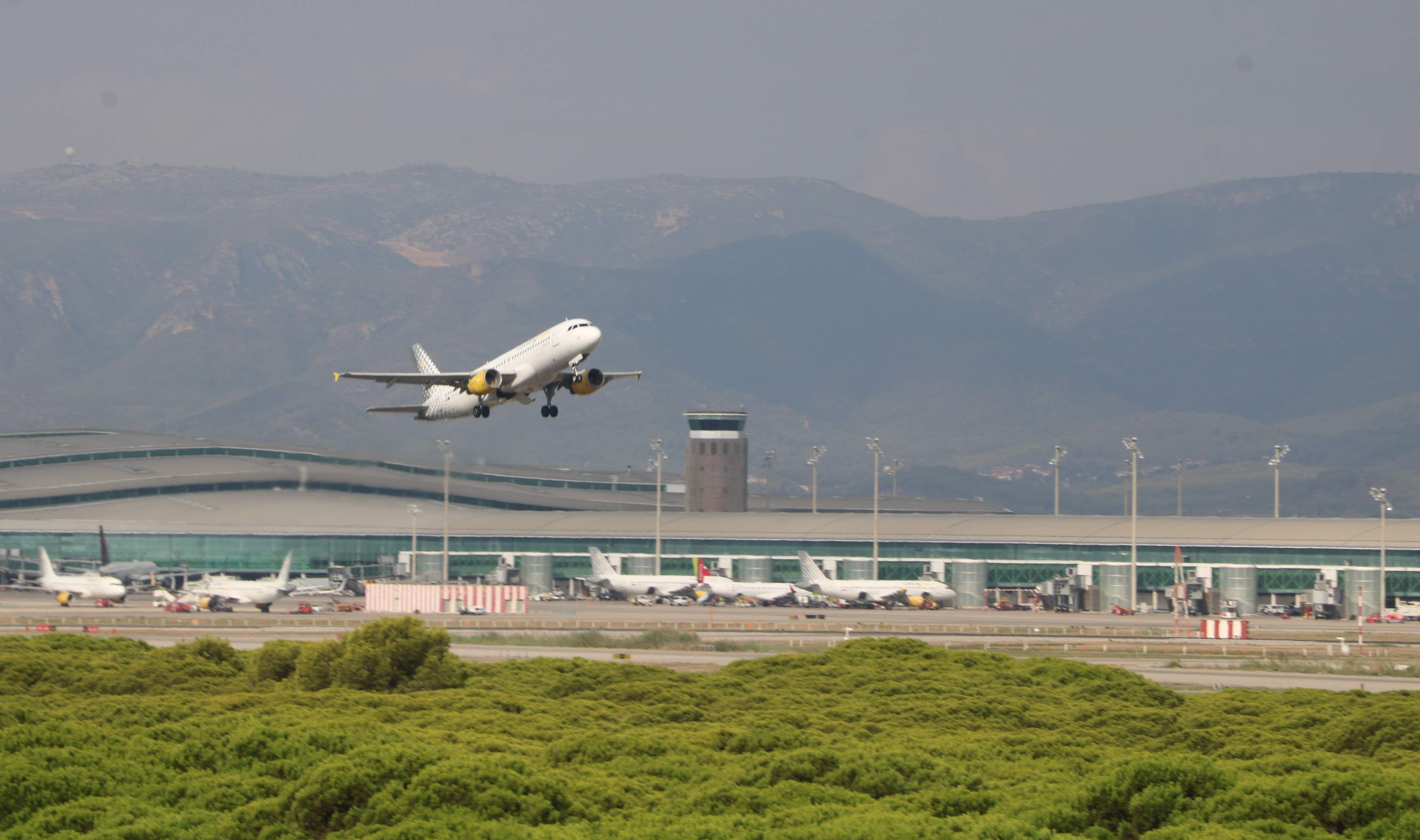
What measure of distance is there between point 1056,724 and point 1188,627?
69.2m

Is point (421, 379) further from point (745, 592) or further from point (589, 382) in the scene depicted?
point (745, 592)

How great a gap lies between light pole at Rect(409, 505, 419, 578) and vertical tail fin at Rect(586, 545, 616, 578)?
1845cm

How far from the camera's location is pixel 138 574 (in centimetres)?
16638

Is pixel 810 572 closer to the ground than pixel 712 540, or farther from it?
closer to the ground

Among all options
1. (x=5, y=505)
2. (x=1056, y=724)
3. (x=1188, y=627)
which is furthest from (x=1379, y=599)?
(x=5, y=505)

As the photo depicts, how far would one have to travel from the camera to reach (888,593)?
15000 cm

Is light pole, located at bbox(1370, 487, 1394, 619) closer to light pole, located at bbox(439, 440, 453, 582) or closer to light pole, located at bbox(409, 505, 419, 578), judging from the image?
light pole, located at bbox(439, 440, 453, 582)

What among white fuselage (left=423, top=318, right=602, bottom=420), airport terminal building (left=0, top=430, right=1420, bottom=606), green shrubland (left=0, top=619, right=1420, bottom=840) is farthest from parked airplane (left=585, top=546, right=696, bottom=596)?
green shrubland (left=0, top=619, right=1420, bottom=840)

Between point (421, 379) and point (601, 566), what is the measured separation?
8872 cm

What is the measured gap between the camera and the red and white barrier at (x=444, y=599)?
4897 inches

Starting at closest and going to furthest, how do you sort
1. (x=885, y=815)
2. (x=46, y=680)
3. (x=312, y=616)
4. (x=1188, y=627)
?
(x=885, y=815)
(x=46, y=680)
(x=1188, y=627)
(x=312, y=616)

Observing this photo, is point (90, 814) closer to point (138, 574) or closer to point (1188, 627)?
point (1188, 627)

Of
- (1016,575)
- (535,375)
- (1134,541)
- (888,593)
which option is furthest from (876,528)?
(535,375)

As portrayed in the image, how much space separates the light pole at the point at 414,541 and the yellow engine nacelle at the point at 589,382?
3774 inches
